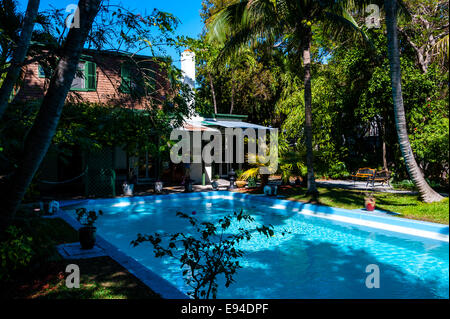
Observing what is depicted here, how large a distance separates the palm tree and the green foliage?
11736 mm

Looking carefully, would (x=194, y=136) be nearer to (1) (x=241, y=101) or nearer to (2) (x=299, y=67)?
(1) (x=241, y=101)

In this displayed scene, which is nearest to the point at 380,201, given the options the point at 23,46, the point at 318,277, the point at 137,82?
the point at 318,277

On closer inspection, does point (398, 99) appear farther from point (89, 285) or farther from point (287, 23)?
point (89, 285)

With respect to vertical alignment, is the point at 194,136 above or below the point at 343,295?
above

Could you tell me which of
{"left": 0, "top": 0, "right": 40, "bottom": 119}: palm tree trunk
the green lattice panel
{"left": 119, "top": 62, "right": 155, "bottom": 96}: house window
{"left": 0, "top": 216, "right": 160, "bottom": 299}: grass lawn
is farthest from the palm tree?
{"left": 0, "top": 216, "right": 160, "bottom": 299}: grass lawn

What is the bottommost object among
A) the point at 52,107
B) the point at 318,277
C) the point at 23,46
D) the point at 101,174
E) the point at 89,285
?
the point at 318,277

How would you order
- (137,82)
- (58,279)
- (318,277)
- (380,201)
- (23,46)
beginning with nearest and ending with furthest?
(58,279)
(23,46)
(318,277)
(137,82)
(380,201)

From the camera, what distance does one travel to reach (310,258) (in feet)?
27.9

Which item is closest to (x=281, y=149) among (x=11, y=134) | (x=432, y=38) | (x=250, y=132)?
(x=250, y=132)

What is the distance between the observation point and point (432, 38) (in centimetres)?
1616

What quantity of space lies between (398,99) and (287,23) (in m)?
6.55

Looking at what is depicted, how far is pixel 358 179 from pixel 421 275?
1373 cm

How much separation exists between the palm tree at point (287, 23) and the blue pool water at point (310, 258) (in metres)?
4.88

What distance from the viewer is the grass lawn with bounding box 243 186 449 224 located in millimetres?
10388
